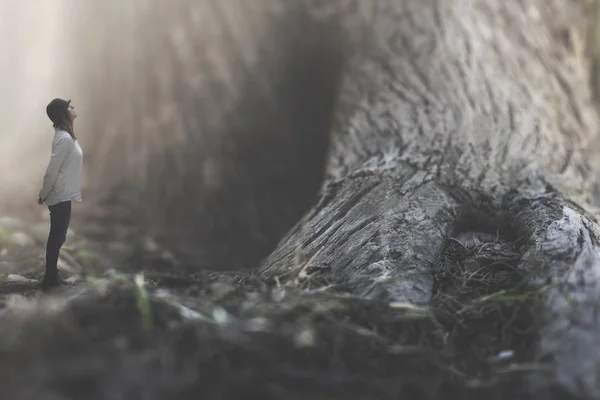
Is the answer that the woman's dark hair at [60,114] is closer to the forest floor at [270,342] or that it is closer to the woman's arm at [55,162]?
the woman's arm at [55,162]

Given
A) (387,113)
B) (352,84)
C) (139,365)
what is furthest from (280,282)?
(352,84)

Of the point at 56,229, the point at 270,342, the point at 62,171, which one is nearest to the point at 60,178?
the point at 62,171

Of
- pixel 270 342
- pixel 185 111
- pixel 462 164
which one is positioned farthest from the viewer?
pixel 185 111

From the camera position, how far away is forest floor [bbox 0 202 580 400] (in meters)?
1.67

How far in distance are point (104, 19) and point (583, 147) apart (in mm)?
3007

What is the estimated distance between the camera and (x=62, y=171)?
8.55 ft

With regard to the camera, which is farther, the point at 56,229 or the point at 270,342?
the point at 56,229

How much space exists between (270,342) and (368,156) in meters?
1.91

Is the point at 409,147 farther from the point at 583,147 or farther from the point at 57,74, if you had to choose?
the point at 57,74

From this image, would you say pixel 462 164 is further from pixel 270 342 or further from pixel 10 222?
pixel 10 222

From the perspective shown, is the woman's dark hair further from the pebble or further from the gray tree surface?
the pebble

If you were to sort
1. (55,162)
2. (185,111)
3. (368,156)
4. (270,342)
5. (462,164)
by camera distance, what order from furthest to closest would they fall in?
(185,111) → (368,156) → (462,164) → (55,162) → (270,342)

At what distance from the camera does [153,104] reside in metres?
4.50

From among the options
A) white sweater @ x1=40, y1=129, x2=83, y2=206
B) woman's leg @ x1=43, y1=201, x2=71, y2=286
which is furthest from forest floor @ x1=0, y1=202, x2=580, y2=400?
white sweater @ x1=40, y1=129, x2=83, y2=206
